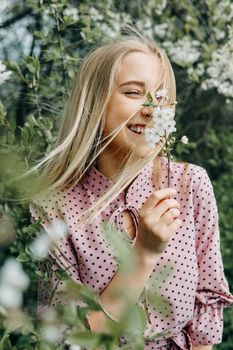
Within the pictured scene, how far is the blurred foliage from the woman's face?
287 millimetres

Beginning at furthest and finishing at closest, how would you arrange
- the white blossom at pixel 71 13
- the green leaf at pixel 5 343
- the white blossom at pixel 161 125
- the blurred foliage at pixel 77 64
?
the white blossom at pixel 71 13 → the blurred foliage at pixel 77 64 → the white blossom at pixel 161 125 → the green leaf at pixel 5 343

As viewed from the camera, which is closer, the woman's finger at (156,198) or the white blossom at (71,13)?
the woman's finger at (156,198)

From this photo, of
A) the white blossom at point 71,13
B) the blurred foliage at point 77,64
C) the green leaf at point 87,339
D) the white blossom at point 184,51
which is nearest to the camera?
the green leaf at point 87,339

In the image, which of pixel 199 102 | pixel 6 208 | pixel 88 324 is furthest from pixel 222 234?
pixel 88 324

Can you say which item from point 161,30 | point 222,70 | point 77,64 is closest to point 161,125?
point 77,64

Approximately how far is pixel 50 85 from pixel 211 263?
115cm

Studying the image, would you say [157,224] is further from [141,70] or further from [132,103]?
[141,70]

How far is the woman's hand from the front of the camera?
4.32 ft

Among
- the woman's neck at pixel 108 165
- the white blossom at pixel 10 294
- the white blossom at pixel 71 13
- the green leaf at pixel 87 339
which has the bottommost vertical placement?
the woman's neck at pixel 108 165

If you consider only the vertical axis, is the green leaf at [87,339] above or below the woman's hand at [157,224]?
above

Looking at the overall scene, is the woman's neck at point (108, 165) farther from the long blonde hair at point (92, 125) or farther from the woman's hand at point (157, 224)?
the woman's hand at point (157, 224)

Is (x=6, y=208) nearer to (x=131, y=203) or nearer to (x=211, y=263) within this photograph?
(x=131, y=203)

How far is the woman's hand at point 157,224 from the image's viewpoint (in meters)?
1.32

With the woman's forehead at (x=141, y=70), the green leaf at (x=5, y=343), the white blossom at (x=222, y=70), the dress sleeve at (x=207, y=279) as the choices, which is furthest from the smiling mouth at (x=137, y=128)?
the white blossom at (x=222, y=70)
